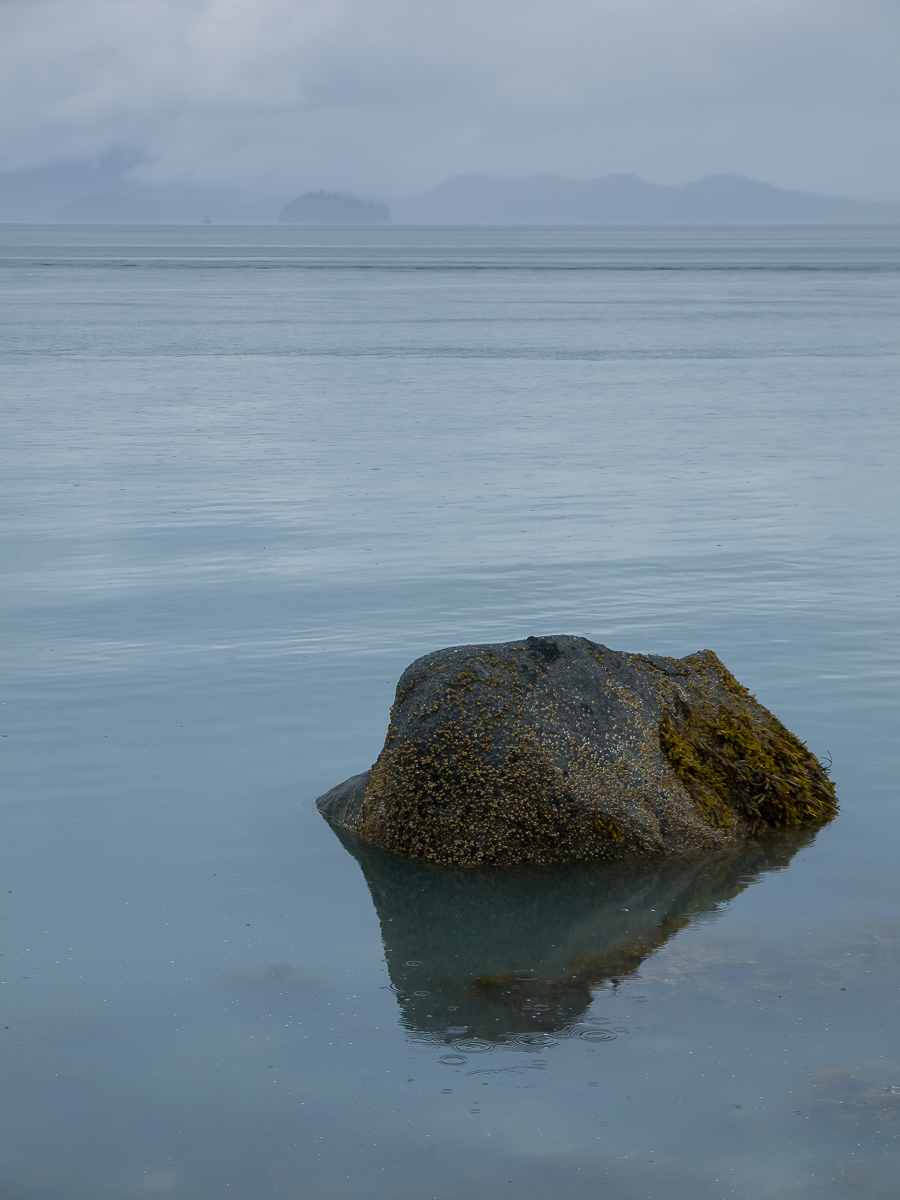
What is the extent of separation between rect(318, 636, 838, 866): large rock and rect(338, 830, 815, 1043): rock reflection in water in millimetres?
141

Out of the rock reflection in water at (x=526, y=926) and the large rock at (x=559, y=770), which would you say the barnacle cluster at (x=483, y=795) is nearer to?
the large rock at (x=559, y=770)

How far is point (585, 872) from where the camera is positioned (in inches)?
269

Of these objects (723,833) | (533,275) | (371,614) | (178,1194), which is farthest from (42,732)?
(533,275)

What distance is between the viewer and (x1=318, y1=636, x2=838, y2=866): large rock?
22.7ft

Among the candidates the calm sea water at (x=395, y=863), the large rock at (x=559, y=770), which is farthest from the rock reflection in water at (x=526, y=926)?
the large rock at (x=559, y=770)

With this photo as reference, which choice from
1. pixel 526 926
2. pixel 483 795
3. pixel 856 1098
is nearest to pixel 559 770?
pixel 483 795

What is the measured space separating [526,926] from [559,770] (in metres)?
0.93

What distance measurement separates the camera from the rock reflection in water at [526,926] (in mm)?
5465

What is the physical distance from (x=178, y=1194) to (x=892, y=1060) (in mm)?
2577

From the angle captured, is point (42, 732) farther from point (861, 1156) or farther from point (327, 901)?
point (861, 1156)

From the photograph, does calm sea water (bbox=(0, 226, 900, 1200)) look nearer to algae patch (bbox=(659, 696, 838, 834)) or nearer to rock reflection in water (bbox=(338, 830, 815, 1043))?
rock reflection in water (bbox=(338, 830, 815, 1043))

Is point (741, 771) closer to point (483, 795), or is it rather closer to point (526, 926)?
A: point (483, 795)

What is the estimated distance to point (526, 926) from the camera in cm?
630

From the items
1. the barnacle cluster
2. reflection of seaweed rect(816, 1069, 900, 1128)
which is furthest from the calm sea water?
the barnacle cluster
